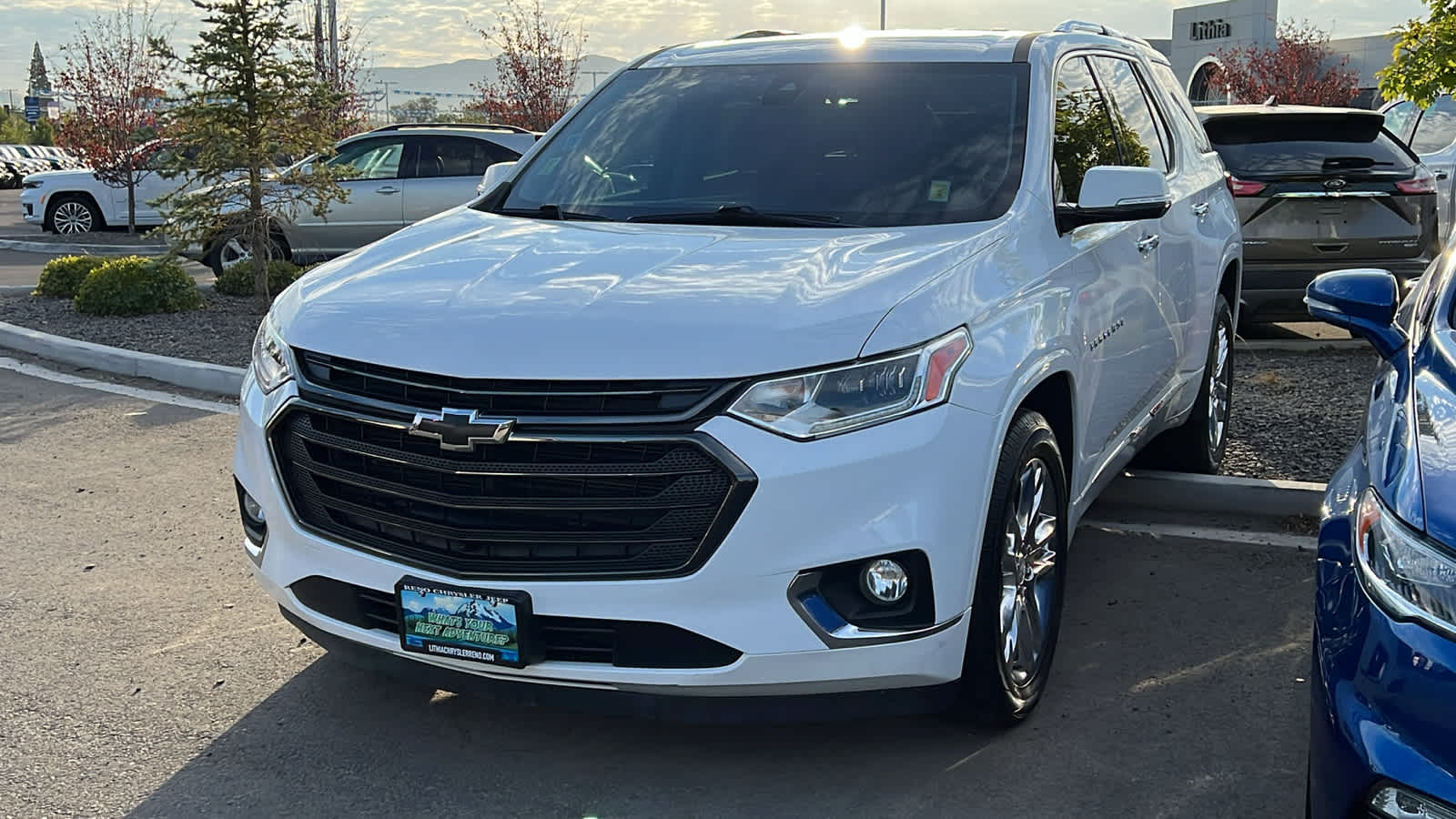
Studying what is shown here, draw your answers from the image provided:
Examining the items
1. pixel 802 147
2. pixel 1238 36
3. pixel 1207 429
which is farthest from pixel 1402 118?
pixel 1238 36

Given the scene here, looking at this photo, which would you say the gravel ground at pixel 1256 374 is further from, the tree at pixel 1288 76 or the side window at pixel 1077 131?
the tree at pixel 1288 76

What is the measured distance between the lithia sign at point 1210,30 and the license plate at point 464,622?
47410mm

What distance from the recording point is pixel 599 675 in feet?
10.6

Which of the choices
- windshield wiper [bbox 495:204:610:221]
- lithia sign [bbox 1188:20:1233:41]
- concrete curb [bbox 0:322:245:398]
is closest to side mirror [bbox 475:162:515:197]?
windshield wiper [bbox 495:204:610:221]

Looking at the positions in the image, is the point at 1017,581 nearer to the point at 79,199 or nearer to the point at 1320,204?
the point at 1320,204

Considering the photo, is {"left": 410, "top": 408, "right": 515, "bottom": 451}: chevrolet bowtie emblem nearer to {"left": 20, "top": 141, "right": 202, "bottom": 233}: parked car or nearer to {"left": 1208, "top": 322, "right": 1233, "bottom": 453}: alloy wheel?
{"left": 1208, "top": 322, "right": 1233, "bottom": 453}: alloy wheel

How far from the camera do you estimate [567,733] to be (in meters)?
3.82

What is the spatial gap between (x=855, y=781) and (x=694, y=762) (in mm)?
423

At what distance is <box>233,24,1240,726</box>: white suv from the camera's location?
10.3 feet

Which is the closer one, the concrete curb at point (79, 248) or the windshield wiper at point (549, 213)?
the windshield wiper at point (549, 213)

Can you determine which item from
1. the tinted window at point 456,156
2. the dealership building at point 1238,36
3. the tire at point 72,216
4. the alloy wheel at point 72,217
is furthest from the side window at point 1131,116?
the dealership building at point 1238,36

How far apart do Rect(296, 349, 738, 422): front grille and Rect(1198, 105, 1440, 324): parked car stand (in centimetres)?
674

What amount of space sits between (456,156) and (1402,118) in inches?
Result: 357

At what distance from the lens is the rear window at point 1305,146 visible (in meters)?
8.91
